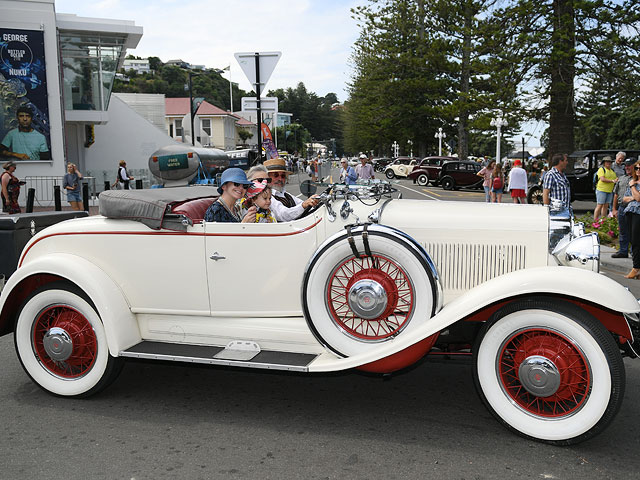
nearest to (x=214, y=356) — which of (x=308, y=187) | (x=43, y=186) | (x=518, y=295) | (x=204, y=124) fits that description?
(x=308, y=187)

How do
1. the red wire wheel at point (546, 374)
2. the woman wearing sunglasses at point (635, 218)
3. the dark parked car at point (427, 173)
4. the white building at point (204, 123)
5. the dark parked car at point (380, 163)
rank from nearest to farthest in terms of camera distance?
the red wire wheel at point (546, 374)
the woman wearing sunglasses at point (635, 218)
the dark parked car at point (427, 173)
the dark parked car at point (380, 163)
the white building at point (204, 123)

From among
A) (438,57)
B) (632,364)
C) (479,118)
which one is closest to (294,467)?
(632,364)

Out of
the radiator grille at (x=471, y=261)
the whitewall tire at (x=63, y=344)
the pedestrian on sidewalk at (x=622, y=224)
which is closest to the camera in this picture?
the radiator grille at (x=471, y=261)

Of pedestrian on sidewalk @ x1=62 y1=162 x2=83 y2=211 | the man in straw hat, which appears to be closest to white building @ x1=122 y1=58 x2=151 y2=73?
pedestrian on sidewalk @ x1=62 y1=162 x2=83 y2=211

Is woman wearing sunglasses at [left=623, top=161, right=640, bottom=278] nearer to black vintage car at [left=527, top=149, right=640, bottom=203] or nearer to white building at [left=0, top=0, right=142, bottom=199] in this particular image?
black vintage car at [left=527, top=149, right=640, bottom=203]

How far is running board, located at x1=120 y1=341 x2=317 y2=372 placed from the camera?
355cm

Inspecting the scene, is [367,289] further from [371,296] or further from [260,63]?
[260,63]

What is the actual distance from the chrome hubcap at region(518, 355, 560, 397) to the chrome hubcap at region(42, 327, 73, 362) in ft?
9.63

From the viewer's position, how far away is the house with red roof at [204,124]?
71.9 meters

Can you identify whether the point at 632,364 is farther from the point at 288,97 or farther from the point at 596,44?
the point at 288,97

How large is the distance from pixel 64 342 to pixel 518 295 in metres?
2.98

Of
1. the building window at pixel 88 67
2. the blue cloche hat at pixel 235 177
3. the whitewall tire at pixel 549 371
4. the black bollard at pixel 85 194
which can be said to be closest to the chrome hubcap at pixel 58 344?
the blue cloche hat at pixel 235 177

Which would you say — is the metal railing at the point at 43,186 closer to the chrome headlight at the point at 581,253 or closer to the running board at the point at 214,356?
the running board at the point at 214,356

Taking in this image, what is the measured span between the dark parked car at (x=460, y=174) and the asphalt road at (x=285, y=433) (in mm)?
26795
